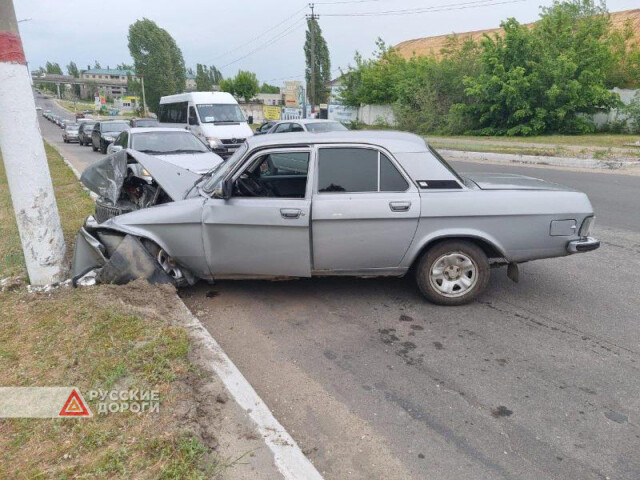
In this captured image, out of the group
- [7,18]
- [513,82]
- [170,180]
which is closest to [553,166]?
[513,82]

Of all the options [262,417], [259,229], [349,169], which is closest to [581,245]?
[349,169]

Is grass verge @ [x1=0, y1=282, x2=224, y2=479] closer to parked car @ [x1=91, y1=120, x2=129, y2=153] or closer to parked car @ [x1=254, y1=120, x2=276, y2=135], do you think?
parked car @ [x1=254, y1=120, x2=276, y2=135]

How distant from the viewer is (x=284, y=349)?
3.98 metres

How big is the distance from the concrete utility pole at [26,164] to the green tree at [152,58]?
70647 millimetres

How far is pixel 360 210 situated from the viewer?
4.40m

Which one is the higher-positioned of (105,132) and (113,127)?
(113,127)

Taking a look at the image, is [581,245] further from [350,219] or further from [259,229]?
[259,229]

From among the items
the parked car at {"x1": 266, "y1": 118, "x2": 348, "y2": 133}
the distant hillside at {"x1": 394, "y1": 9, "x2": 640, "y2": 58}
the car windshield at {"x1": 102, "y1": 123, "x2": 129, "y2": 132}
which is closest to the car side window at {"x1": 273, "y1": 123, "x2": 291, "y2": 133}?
the parked car at {"x1": 266, "y1": 118, "x2": 348, "y2": 133}

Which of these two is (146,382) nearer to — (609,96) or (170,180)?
(170,180)

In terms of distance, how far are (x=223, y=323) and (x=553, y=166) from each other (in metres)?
13.8

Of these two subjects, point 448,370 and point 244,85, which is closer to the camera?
point 448,370

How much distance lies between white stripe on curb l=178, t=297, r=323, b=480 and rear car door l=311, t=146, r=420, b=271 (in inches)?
52.2

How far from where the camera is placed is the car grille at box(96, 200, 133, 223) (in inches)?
230

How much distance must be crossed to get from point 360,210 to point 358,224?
0.13 m
